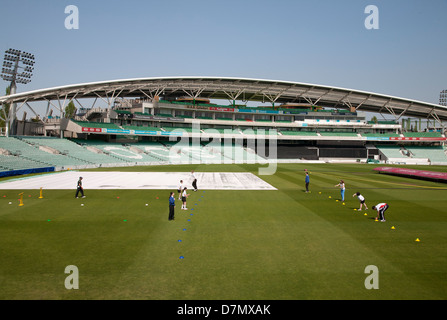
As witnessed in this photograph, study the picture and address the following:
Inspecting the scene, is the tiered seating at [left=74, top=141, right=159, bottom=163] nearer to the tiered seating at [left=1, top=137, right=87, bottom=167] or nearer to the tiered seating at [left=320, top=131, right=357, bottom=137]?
the tiered seating at [left=1, top=137, right=87, bottom=167]

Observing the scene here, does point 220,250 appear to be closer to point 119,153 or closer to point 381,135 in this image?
point 119,153

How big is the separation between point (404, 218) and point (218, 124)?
2540 inches

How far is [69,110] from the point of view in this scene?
92.7 metres

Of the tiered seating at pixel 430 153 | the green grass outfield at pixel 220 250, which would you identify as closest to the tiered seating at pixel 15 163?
the green grass outfield at pixel 220 250

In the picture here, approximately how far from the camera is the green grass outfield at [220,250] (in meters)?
7.85

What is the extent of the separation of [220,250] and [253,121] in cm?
6990

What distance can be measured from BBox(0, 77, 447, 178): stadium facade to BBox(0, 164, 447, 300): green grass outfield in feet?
143

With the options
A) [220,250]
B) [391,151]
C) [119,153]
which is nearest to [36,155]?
[119,153]

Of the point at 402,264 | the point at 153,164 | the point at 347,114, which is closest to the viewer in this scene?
the point at 402,264

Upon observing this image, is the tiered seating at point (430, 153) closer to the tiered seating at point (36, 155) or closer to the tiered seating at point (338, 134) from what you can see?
the tiered seating at point (338, 134)

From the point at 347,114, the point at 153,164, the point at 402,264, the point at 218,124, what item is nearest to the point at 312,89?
the point at 347,114

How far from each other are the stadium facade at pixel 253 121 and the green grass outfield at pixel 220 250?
43.6 metres
